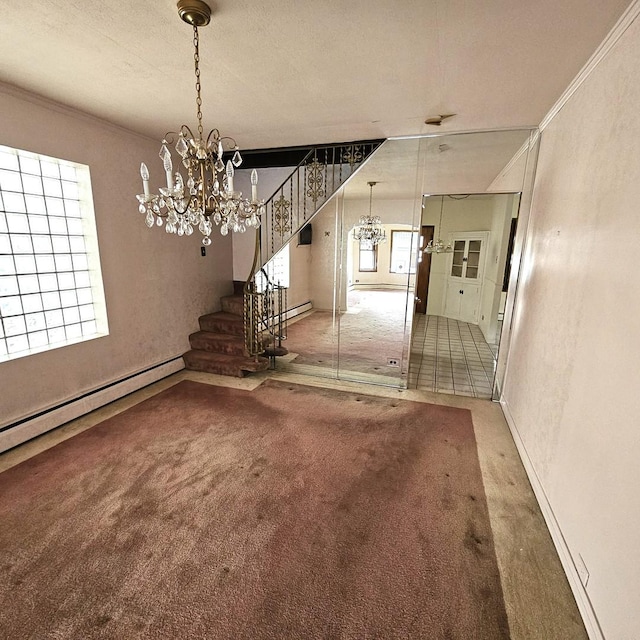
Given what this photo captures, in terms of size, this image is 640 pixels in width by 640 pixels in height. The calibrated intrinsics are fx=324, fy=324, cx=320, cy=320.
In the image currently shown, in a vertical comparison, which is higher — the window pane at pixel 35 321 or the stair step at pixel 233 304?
the window pane at pixel 35 321

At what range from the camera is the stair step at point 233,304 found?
5.02 m

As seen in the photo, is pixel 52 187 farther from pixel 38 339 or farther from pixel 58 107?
pixel 38 339

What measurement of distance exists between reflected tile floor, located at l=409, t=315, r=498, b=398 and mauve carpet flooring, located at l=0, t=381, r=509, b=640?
106 centimetres

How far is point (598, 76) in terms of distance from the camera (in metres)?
1.97

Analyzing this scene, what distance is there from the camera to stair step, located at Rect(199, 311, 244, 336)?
4762 mm

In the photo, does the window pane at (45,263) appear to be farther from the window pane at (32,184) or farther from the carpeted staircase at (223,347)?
the carpeted staircase at (223,347)

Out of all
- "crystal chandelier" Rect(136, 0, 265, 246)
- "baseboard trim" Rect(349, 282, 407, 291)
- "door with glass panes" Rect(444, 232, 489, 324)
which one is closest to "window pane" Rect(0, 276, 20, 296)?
"crystal chandelier" Rect(136, 0, 265, 246)

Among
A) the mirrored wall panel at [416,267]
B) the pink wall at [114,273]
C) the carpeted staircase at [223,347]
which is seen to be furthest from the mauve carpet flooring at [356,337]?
the pink wall at [114,273]

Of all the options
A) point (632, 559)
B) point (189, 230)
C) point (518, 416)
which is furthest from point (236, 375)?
point (632, 559)

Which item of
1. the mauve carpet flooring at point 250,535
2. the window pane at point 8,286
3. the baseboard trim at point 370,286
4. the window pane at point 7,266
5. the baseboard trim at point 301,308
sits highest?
the window pane at point 7,266

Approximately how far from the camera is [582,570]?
163 centimetres

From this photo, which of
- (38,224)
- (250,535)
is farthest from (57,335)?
(250,535)

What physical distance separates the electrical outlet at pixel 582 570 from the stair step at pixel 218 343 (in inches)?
149

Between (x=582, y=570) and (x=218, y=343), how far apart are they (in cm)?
419
